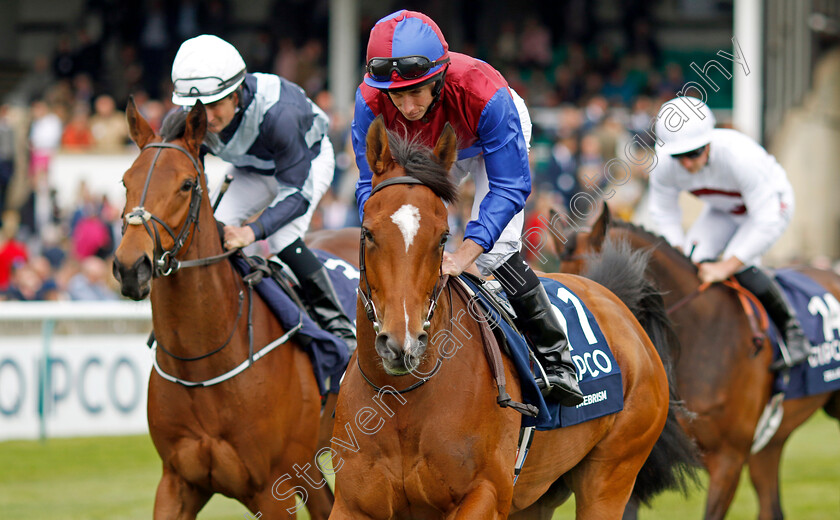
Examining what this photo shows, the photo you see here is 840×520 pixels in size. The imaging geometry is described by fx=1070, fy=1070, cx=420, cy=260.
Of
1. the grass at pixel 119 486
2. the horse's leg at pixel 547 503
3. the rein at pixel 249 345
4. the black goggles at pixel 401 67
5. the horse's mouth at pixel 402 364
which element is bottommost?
the grass at pixel 119 486

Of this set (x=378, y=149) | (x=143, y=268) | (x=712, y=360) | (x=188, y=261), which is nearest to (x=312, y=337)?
(x=188, y=261)

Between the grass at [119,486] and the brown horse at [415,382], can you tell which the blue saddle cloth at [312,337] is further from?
the grass at [119,486]

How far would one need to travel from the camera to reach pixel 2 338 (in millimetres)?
9023

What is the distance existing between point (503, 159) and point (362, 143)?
0.49 metres

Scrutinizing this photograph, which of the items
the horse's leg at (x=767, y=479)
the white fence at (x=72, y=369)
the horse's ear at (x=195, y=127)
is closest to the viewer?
the horse's ear at (x=195, y=127)

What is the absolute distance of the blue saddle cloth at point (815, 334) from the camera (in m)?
6.36

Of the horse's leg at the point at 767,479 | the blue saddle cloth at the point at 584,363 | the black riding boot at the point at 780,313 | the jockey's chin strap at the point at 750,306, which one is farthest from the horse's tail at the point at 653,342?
the horse's leg at the point at 767,479

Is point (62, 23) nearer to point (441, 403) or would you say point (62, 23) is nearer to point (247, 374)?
point (247, 374)

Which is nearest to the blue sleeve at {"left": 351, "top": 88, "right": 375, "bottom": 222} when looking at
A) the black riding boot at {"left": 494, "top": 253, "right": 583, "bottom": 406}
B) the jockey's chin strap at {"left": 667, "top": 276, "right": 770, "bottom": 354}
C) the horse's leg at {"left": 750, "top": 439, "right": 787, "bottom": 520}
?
the black riding boot at {"left": 494, "top": 253, "right": 583, "bottom": 406}

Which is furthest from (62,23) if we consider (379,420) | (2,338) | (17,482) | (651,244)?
(379,420)

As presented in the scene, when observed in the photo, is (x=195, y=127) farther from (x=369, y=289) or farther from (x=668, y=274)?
(x=668, y=274)

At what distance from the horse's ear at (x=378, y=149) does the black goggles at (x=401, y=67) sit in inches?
7.3

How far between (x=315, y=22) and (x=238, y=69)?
1540 cm

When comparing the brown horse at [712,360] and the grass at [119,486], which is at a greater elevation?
the brown horse at [712,360]
